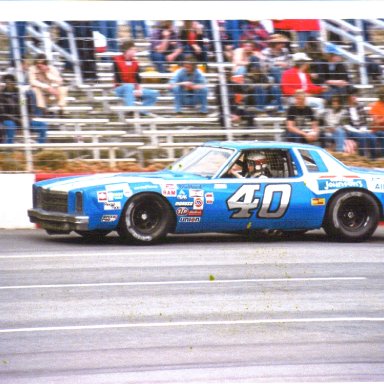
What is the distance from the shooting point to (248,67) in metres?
16.9

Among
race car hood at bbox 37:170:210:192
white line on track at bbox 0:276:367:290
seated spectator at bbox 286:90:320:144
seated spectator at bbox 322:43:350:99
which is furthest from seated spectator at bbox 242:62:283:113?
white line on track at bbox 0:276:367:290

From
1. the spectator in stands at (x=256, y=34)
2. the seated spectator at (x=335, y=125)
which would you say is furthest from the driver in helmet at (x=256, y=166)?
the spectator in stands at (x=256, y=34)

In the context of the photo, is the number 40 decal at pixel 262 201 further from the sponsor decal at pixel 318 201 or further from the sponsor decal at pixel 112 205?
the sponsor decal at pixel 112 205

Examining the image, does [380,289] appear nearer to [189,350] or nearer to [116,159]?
[189,350]

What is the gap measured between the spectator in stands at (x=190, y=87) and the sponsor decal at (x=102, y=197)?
4.66 meters

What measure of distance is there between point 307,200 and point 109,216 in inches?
101

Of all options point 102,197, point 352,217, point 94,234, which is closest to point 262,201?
point 352,217

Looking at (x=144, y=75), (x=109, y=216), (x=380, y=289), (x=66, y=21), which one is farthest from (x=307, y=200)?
(x=66, y=21)

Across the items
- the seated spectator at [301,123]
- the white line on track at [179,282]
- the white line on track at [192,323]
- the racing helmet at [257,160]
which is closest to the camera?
the white line on track at [192,323]

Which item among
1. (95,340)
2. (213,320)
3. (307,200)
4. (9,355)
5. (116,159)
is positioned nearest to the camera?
(9,355)

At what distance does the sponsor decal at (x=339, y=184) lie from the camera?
1341 centimetres

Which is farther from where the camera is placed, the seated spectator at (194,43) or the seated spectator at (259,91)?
the seated spectator at (194,43)

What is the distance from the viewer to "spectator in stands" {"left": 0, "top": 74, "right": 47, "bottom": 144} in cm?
1602

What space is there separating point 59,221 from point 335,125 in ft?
19.4
